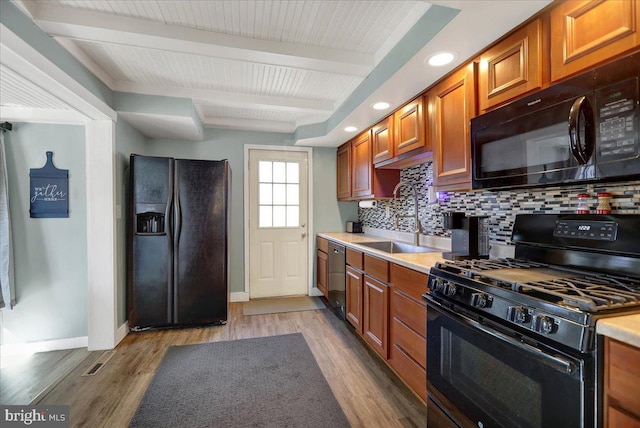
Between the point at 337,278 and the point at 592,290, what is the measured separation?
2364 mm

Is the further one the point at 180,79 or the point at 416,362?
the point at 180,79

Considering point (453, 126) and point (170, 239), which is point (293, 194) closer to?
point (170, 239)

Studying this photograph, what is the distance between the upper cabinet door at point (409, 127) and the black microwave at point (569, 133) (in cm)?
63

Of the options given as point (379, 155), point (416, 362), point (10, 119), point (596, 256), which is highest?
point (10, 119)

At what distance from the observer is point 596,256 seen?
4.07 feet

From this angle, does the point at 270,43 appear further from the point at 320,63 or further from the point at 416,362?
the point at 416,362

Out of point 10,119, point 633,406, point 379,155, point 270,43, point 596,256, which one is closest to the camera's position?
point 633,406

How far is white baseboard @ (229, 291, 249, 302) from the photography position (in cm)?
397

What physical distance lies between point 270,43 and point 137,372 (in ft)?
8.45

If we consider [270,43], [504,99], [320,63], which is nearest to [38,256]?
[270,43]

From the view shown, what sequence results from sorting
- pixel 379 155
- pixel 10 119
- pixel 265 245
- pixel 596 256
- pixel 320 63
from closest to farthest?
pixel 596 256, pixel 320 63, pixel 10 119, pixel 379 155, pixel 265 245

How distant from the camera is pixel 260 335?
9.50 feet

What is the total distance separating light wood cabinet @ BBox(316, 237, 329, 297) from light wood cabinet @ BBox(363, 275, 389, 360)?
116cm

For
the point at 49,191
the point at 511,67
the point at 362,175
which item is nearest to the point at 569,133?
the point at 511,67
